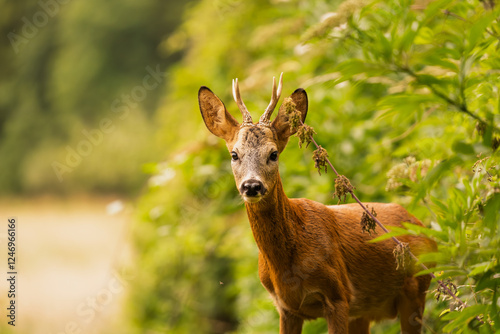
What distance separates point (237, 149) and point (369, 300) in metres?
1.01

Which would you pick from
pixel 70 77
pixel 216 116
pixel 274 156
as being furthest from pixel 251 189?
pixel 70 77

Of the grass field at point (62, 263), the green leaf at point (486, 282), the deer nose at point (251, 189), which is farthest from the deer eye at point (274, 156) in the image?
the grass field at point (62, 263)

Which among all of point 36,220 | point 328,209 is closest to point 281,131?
point 328,209

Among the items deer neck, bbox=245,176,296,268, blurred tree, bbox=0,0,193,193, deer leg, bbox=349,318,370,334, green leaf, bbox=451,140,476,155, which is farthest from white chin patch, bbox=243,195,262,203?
blurred tree, bbox=0,0,193,193

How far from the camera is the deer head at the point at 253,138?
248cm

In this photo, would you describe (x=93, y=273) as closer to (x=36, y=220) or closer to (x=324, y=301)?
(x=36, y=220)

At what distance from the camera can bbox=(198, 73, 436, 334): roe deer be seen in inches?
103

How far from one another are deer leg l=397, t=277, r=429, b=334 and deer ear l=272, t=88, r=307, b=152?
0.97m

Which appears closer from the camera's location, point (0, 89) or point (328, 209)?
point (328, 209)

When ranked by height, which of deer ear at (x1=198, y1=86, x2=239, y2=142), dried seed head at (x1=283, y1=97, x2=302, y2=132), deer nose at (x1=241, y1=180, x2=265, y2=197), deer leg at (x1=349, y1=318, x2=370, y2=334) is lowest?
deer leg at (x1=349, y1=318, x2=370, y2=334)

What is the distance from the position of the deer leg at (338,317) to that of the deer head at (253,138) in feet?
2.02

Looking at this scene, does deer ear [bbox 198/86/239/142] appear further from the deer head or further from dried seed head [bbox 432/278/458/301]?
dried seed head [bbox 432/278/458/301]

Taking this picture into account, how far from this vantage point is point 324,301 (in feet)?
8.93

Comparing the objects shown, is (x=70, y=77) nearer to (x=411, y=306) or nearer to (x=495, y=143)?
(x=411, y=306)
